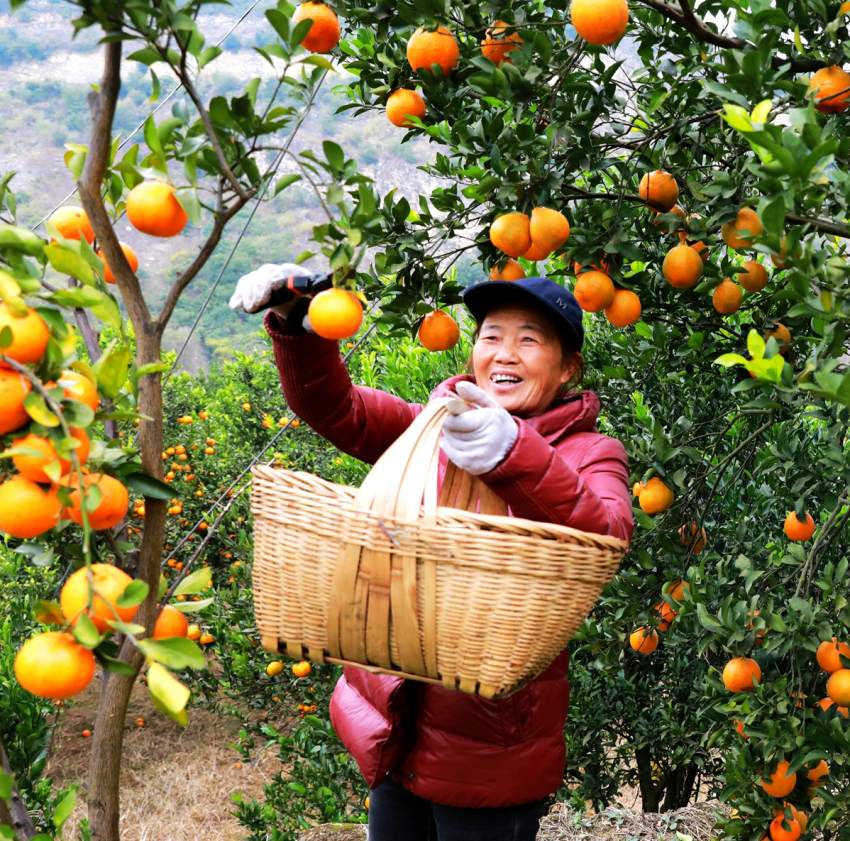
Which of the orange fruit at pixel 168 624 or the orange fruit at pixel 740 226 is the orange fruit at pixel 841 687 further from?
the orange fruit at pixel 168 624

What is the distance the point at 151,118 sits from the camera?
1.08m

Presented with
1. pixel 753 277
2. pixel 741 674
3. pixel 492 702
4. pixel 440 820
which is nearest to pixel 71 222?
pixel 492 702

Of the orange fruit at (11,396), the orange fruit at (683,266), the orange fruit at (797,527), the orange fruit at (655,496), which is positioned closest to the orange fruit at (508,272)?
the orange fruit at (683,266)

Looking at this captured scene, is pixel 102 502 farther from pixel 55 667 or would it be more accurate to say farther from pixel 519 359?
pixel 519 359

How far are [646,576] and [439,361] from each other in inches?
72.8

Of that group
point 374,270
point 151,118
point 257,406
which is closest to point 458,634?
point 151,118

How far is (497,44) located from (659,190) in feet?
1.66

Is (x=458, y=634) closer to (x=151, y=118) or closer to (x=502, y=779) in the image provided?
(x=502, y=779)

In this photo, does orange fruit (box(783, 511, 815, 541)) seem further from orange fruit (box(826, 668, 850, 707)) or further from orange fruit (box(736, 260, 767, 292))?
orange fruit (box(736, 260, 767, 292))

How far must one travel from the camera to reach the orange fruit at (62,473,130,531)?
95 centimetres

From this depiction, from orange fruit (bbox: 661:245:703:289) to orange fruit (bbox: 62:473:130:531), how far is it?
4.88ft

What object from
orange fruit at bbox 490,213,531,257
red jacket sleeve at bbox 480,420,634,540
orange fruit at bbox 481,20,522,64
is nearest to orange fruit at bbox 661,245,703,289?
orange fruit at bbox 490,213,531,257

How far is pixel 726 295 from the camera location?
7.53 feet

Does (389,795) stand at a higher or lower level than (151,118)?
lower
